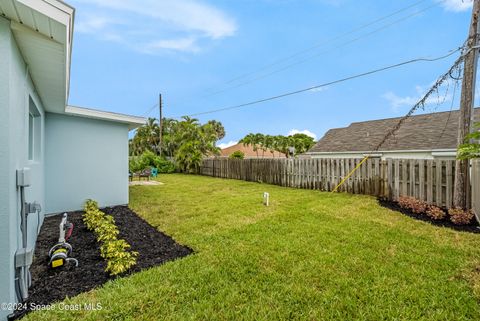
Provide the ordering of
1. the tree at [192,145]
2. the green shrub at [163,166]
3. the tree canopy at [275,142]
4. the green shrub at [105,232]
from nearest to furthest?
the green shrub at [105,232], the tree at [192,145], the green shrub at [163,166], the tree canopy at [275,142]

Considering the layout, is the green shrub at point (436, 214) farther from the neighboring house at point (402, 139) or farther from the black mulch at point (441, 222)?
the neighboring house at point (402, 139)

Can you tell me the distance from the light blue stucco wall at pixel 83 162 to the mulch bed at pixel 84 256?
869mm

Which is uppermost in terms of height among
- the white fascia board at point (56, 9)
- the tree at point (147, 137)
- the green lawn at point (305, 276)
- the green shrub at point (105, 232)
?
the tree at point (147, 137)

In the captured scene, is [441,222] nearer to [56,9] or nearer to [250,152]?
[56,9]

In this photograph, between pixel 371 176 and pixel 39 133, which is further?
pixel 371 176

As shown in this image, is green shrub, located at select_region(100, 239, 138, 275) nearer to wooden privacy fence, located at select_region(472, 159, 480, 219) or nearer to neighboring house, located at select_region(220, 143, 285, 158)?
wooden privacy fence, located at select_region(472, 159, 480, 219)

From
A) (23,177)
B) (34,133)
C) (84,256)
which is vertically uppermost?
(34,133)

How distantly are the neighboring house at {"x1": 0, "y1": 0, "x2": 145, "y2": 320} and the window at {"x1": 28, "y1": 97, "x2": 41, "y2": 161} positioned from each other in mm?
21

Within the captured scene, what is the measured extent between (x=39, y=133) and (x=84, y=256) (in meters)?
3.19

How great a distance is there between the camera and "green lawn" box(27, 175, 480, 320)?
216cm

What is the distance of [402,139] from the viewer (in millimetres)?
14008

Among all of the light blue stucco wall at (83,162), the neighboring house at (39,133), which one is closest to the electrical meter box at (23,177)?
the neighboring house at (39,133)

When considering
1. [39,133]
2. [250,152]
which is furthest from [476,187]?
[250,152]

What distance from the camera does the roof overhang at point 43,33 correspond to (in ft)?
6.62
